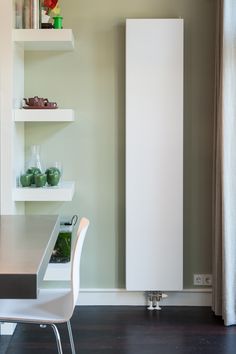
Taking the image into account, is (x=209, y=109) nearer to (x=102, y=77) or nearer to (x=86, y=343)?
(x=102, y=77)

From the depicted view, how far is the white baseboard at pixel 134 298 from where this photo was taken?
373cm

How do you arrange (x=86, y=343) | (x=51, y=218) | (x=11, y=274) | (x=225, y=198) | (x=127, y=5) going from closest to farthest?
(x=11, y=274) < (x=51, y=218) < (x=86, y=343) < (x=225, y=198) < (x=127, y=5)

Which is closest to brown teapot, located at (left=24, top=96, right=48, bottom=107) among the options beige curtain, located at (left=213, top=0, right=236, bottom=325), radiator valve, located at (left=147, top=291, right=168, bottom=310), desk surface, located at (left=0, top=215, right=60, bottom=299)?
desk surface, located at (left=0, top=215, right=60, bottom=299)

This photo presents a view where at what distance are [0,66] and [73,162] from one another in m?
0.92

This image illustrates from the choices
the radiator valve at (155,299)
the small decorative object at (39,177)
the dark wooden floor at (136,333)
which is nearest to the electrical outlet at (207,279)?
the dark wooden floor at (136,333)

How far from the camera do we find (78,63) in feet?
11.9

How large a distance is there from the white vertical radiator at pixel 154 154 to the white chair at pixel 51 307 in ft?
4.13

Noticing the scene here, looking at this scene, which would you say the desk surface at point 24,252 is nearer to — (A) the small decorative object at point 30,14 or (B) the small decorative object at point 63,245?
(B) the small decorative object at point 63,245

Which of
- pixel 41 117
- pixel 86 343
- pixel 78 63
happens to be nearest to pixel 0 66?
pixel 41 117

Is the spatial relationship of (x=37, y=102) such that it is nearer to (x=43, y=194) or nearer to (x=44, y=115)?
(x=44, y=115)

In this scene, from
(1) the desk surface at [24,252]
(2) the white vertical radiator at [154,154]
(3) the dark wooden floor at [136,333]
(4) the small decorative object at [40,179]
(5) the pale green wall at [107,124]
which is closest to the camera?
(1) the desk surface at [24,252]

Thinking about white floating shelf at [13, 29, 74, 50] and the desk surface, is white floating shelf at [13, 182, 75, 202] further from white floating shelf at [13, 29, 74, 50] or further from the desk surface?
white floating shelf at [13, 29, 74, 50]

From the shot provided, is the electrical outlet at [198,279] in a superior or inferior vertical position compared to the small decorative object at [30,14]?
inferior

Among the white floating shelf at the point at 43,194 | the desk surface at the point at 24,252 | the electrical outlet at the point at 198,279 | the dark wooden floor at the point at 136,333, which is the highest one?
the white floating shelf at the point at 43,194
